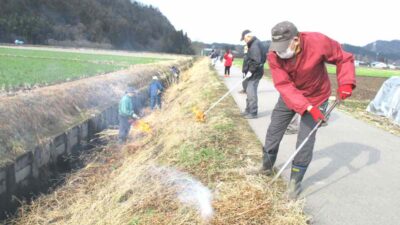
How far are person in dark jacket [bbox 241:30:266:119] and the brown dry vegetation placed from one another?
4576mm

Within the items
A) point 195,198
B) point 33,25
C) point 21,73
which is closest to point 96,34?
point 33,25

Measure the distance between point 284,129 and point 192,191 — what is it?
1.36m

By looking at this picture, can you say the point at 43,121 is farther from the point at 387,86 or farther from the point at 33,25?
the point at 33,25

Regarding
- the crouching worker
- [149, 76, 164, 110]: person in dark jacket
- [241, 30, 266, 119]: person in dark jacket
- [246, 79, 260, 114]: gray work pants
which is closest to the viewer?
[241, 30, 266, 119]: person in dark jacket

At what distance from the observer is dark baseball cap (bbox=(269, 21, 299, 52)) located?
3.77m


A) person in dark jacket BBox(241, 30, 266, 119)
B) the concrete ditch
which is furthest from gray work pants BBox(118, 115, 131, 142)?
person in dark jacket BBox(241, 30, 266, 119)

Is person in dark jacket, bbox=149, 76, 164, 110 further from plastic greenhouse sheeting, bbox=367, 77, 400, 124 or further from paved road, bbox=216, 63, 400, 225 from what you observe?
plastic greenhouse sheeting, bbox=367, 77, 400, 124

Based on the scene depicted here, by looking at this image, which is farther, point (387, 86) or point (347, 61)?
point (387, 86)

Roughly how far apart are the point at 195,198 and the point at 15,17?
65456mm

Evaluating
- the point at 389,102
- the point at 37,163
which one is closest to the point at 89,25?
the point at 389,102

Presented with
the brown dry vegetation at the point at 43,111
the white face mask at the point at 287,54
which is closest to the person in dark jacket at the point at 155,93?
the brown dry vegetation at the point at 43,111

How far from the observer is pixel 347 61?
4027mm

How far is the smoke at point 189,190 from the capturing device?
3.68 m

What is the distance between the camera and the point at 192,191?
13.6 ft
